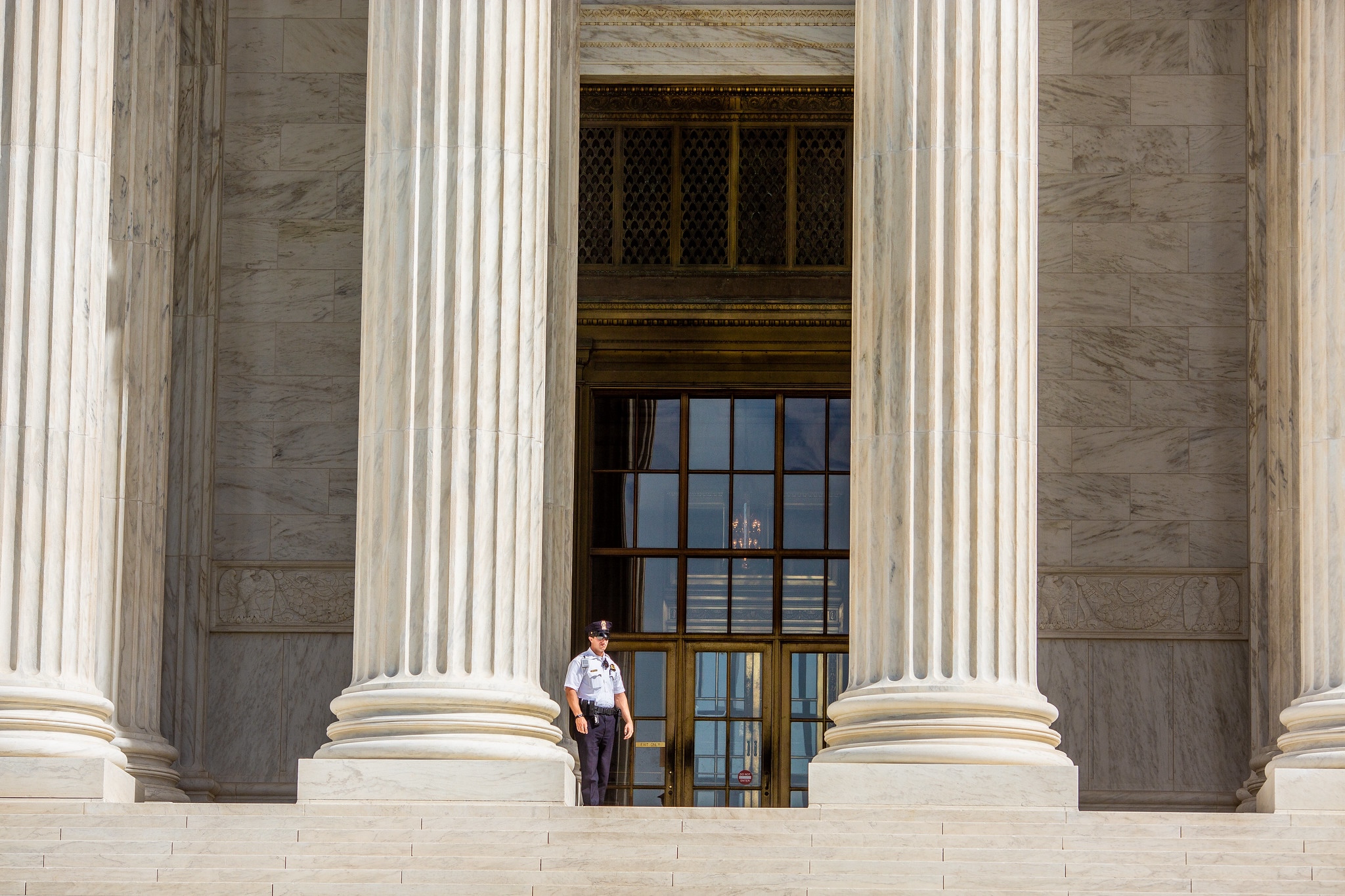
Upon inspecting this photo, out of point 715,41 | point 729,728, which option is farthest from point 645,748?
point 715,41

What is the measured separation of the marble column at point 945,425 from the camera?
26.8 metres

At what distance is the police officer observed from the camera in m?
30.9

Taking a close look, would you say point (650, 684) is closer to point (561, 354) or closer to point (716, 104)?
point (561, 354)

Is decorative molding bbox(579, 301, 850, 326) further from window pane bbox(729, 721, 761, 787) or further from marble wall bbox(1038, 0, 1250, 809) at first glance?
window pane bbox(729, 721, 761, 787)

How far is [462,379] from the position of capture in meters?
27.6

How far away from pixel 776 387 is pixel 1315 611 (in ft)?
54.2

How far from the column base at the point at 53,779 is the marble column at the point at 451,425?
2644 mm

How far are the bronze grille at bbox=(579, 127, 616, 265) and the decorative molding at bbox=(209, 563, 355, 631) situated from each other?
10.8 meters

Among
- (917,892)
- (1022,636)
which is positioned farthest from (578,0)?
(917,892)

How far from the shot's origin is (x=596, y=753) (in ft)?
101

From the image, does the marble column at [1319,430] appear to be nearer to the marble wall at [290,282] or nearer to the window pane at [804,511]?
the window pane at [804,511]

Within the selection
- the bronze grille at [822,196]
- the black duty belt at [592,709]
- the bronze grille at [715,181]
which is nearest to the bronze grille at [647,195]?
the bronze grille at [715,181]

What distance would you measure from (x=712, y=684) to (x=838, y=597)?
3.24m

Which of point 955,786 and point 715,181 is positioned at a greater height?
point 715,181
